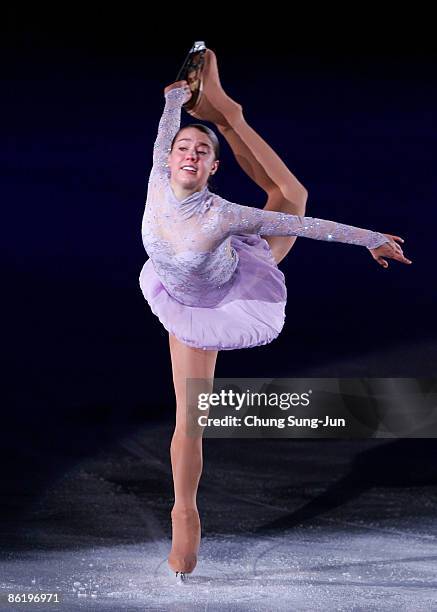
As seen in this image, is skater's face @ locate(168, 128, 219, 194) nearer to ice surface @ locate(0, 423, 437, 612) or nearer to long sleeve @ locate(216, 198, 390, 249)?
long sleeve @ locate(216, 198, 390, 249)

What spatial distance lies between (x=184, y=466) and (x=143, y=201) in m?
1.15

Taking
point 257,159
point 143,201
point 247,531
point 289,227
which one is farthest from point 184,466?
point 143,201

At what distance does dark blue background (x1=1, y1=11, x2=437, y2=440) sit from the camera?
4.16 m

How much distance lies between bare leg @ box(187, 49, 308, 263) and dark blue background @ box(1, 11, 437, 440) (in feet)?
1.71

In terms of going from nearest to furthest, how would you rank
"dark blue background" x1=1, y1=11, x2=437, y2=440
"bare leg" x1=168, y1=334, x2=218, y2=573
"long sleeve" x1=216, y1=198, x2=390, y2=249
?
1. "long sleeve" x1=216, y1=198, x2=390, y2=249
2. "bare leg" x1=168, y1=334, x2=218, y2=573
3. "dark blue background" x1=1, y1=11, x2=437, y2=440

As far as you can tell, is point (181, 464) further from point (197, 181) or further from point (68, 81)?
point (68, 81)

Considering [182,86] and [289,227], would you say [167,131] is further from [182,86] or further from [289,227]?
[289,227]

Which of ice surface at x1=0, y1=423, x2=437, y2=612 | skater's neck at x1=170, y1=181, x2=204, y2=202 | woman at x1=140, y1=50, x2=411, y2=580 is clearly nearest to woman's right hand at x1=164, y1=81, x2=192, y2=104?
woman at x1=140, y1=50, x2=411, y2=580

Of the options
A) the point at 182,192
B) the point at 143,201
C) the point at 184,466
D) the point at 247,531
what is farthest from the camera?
the point at 143,201

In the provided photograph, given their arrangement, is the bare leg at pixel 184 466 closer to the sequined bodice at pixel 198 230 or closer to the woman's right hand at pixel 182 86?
the sequined bodice at pixel 198 230

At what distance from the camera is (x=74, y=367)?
4215 mm

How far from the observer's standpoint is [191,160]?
Result: 3293 mm

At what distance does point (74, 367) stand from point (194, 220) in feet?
3.96

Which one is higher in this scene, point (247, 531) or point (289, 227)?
point (289, 227)
